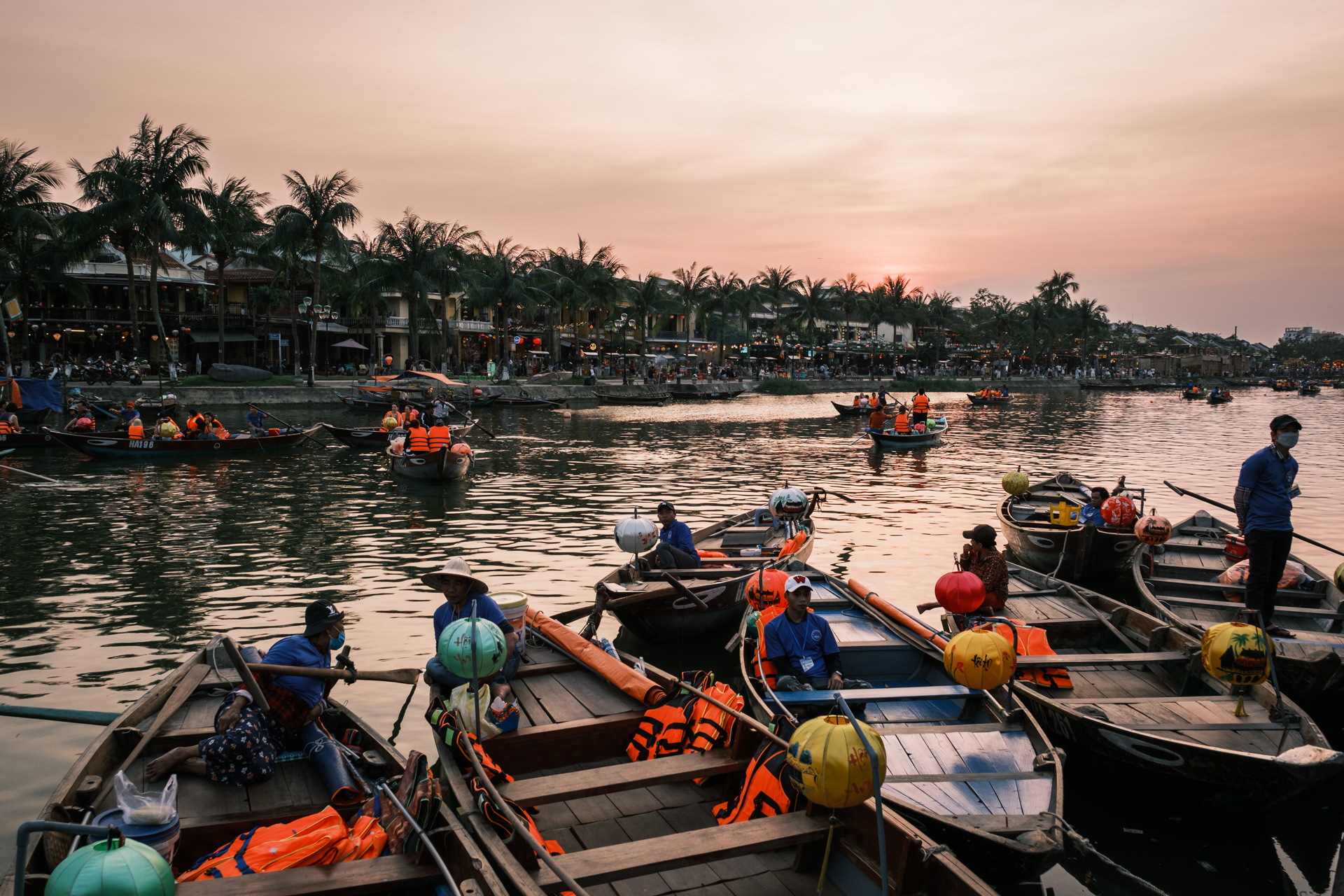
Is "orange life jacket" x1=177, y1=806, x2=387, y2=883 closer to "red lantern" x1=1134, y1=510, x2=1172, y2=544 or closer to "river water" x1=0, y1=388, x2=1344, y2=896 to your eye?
"river water" x1=0, y1=388, x2=1344, y2=896

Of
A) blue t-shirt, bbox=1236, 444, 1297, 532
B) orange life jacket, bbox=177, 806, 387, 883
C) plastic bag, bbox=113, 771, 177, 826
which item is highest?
blue t-shirt, bbox=1236, 444, 1297, 532

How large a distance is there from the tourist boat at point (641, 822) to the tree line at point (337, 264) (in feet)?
149

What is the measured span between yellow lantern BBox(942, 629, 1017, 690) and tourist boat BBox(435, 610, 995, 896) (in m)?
1.91

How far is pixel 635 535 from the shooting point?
461 inches

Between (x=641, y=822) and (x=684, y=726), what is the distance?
1044mm

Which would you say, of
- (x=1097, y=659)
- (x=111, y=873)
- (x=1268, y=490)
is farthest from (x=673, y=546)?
(x=111, y=873)

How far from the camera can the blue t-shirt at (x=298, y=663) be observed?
6.72m

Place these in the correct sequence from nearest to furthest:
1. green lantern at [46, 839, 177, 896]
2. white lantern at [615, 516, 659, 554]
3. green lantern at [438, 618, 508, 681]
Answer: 1. green lantern at [46, 839, 177, 896]
2. green lantern at [438, 618, 508, 681]
3. white lantern at [615, 516, 659, 554]

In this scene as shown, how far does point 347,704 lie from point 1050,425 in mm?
52553

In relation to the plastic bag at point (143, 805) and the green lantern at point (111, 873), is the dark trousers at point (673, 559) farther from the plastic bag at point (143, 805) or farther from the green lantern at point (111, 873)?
the green lantern at point (111, 873)

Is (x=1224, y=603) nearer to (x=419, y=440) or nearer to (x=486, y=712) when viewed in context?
(x=486, y=712)

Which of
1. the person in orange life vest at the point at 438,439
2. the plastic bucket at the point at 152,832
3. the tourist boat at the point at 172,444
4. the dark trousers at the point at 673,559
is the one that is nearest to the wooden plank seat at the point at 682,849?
the plastic bucket at the point at 152,832

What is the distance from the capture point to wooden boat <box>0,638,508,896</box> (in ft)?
15.8

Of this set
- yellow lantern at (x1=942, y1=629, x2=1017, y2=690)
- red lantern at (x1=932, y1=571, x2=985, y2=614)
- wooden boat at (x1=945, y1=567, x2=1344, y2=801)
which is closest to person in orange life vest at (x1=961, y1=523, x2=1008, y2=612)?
wooden boat at (x1=945, y1=567, x2=1344, y2=801)
